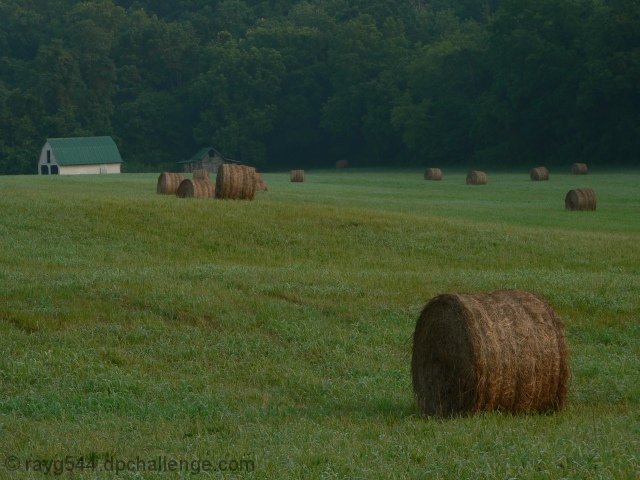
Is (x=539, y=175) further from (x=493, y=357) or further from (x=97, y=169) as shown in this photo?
(x=493, y=357)

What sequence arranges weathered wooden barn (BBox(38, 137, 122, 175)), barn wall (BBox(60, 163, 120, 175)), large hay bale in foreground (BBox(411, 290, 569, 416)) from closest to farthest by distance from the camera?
1. large hay bale in foreground (BBox(411, 290, 569, 416))
2. weathered wooden barn (BBox(38, 137, 122, 175))
3. barn wall (BBox(60, 163, 120, 175))

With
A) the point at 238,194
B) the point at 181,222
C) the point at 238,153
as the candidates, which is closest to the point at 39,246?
the point at 181,222

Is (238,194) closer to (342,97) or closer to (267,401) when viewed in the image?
(267,401)

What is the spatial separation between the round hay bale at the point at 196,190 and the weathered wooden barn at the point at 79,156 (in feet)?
204

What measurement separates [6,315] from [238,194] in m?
19.2

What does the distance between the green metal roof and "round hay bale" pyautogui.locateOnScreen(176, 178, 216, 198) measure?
204 ft

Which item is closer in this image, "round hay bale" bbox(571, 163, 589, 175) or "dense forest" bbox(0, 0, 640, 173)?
"round hay bale" bbox(571, 163, 589, 175)

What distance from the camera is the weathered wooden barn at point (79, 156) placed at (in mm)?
97688

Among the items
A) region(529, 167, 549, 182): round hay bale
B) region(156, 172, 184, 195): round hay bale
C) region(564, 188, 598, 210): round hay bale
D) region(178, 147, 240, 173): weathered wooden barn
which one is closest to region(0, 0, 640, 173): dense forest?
region(178, 147, 240, 173): weathered wooden barn

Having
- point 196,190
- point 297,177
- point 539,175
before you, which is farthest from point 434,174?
point 196,190

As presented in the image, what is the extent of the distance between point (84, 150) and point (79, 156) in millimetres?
1183

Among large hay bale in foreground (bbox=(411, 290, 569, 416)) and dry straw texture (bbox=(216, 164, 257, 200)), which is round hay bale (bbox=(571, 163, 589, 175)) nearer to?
dry straw texture (bbox=(216, 164, 257, 200))

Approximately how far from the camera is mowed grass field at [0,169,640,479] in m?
9.43

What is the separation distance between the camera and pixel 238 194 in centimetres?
3544
